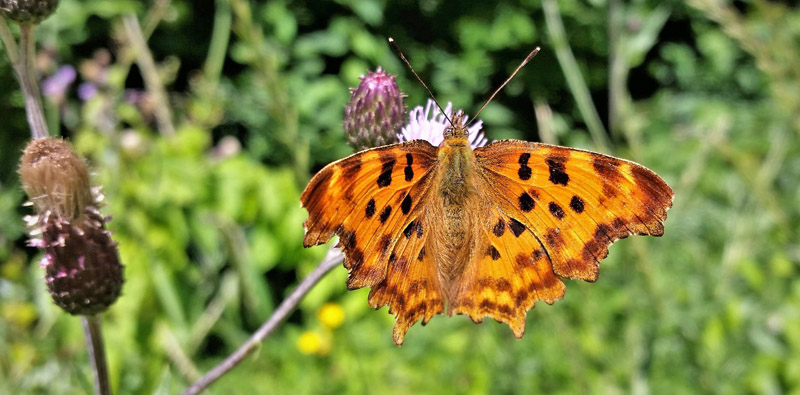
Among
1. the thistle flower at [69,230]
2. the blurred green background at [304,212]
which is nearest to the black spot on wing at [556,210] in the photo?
the blurred green background at [304,212]

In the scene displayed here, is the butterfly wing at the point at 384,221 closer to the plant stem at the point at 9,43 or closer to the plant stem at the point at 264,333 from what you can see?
the plant stem at the point at 264,333

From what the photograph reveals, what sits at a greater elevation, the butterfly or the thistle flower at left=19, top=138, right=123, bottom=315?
the butterfly

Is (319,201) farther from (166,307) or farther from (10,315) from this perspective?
(10,315)

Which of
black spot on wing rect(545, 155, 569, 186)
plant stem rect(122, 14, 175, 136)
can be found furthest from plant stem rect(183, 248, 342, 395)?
plant stem rect(122, 14, 175, 136)

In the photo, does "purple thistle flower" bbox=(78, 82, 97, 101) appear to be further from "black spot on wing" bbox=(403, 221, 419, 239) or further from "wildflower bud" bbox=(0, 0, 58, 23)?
"black spot on wing" bbox=(403, 221, 419, 239)

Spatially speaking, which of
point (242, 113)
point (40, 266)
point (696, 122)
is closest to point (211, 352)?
point (242, 113)

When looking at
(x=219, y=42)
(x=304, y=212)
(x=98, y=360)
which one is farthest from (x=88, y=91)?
(x=98, y=360)
